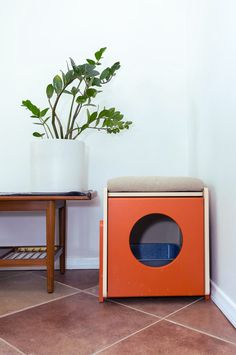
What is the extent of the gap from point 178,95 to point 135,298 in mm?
1089

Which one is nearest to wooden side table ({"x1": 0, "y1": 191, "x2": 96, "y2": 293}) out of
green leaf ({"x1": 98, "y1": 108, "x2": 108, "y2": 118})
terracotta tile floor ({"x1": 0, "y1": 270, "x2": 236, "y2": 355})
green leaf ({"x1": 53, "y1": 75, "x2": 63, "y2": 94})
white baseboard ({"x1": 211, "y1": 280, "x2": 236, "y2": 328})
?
terracotta tile floor ({"x1": 0, "y1": 270, "x2": 236, "y2": 355})

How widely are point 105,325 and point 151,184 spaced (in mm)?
501

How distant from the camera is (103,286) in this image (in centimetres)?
108

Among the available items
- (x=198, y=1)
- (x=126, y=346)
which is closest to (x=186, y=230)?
(x=126, y=346)

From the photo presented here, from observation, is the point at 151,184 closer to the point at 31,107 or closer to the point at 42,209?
the point at 42,209

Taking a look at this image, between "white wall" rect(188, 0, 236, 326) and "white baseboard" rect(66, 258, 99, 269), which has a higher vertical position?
"white wall" rect(188, 0, 236, 326)

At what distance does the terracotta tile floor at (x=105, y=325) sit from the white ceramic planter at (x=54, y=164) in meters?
0.45

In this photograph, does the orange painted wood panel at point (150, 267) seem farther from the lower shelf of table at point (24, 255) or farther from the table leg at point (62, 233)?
the table leg at point (62, 233)

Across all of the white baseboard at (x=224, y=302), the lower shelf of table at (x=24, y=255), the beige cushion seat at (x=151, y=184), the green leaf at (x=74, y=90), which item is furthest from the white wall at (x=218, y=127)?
the lower shelf of table at (x=24, y=255)

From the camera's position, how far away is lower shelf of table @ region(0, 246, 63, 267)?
1223mm

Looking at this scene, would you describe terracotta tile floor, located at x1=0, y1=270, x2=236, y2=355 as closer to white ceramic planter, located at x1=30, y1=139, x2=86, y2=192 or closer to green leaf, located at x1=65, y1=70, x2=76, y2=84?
white ceramic planter, located at x1=30, y1=139, x2=86, y2=192

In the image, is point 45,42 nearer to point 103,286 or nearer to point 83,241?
point 83,241

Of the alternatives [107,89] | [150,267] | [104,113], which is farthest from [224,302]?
[107,89]

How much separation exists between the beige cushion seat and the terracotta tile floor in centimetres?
42
